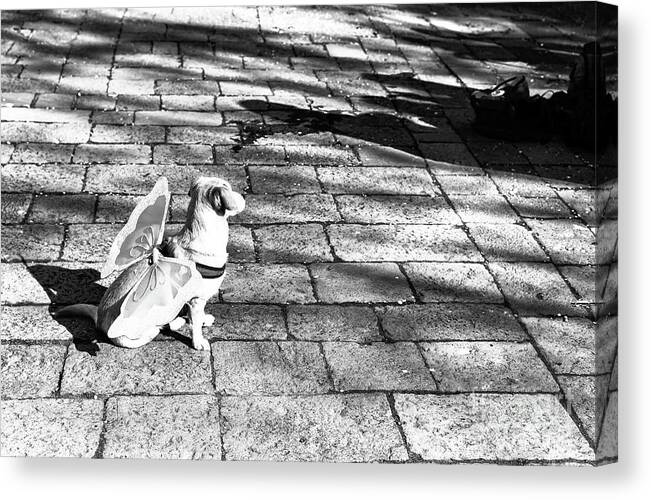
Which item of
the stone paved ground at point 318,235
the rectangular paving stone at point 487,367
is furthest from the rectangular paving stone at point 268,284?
the rectangular paving stone at point 487,367

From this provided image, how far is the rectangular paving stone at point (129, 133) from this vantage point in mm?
3607

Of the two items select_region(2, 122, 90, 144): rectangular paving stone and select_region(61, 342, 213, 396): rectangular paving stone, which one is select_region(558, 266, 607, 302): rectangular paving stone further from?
select_region(2, 122, 90, 144): rectangular paving stone

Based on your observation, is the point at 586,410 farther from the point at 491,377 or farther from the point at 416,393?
the point at 416,393

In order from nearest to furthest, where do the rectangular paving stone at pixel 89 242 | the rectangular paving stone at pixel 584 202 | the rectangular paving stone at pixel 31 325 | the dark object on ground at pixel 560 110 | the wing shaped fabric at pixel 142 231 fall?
the dark object on ground at pixel 560 110, the rectangular paving stone at pixel 584 202, the wing shaped fabric at pixel 142 231, the rectangular paving stone at pixel 31 325, the rectangular paving stone at pixel 89 242

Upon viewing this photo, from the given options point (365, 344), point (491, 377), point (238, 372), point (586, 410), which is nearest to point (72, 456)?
point (238, 372)

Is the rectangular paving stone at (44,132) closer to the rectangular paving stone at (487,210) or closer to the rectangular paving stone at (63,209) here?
the rectangular paving stone at (63,209)

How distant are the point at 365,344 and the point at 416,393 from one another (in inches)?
8.6

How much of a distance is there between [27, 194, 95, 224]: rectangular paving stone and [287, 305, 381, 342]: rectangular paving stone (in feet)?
2.38

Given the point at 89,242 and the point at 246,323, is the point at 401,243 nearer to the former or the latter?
the point at 246,323

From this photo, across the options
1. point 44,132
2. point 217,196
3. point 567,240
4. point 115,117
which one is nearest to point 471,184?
point 567,240

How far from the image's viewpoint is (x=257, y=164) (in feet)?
11.9

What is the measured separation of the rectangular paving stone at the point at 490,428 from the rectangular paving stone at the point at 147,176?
2.81 ft

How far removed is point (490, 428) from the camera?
3367 millimetres

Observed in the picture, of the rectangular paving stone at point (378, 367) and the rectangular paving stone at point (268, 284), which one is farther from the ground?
the rectangular paving stone at point (268, 284)
